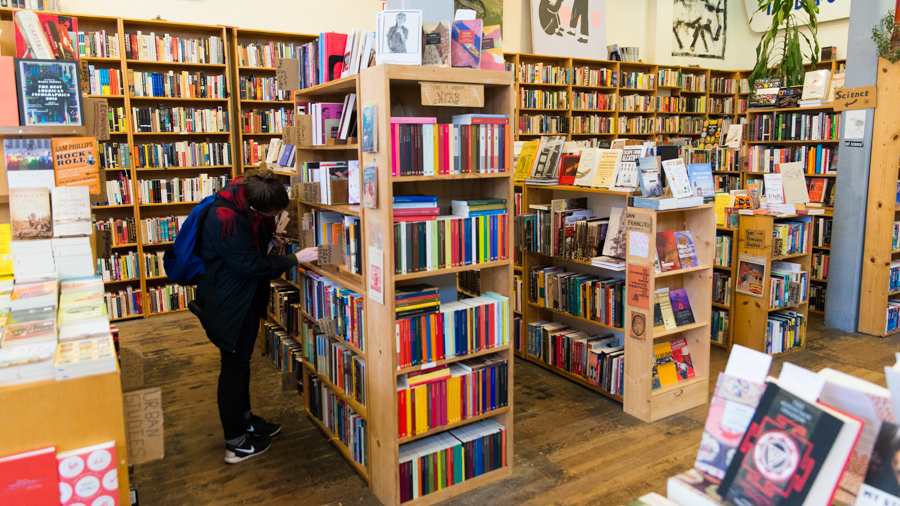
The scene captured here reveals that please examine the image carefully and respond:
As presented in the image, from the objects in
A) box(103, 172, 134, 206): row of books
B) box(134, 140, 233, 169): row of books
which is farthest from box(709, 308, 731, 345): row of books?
box(103, 172, 134, 206): row of books

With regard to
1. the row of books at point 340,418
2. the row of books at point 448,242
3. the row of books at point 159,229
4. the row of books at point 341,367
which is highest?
the row of books at point 448,242

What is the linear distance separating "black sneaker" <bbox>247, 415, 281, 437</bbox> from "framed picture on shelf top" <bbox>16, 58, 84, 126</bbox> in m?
1.87

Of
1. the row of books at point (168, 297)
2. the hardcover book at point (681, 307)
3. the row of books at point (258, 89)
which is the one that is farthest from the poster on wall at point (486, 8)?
the hardcover book at point (681, 307)

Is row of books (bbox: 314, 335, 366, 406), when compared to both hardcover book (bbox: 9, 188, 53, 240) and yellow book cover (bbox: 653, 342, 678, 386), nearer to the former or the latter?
hardcover book (bbox: 9, 188, 53, 240)

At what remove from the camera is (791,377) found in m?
1.20

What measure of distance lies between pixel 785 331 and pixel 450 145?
356cm

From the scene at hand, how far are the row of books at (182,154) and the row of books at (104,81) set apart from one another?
560mm

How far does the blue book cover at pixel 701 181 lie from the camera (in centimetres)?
360

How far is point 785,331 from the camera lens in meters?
4.62

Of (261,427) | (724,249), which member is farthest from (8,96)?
(724,249)

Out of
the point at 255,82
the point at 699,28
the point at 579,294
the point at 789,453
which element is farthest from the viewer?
the point at 699,28

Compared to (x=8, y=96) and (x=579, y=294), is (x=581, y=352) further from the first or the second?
(x=8, y=96)

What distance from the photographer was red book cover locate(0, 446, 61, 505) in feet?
4.32

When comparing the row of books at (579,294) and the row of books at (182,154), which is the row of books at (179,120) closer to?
the row of books at (182,154)
